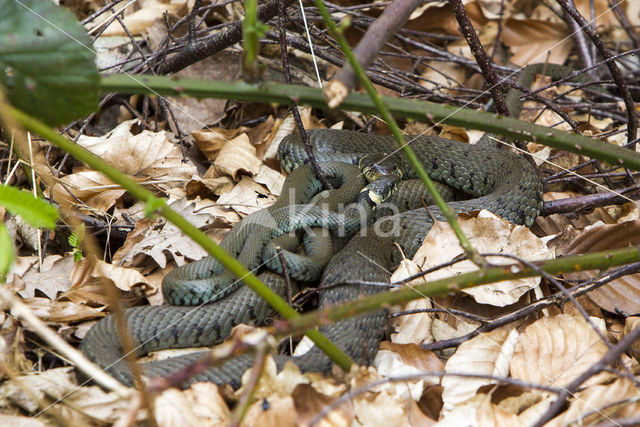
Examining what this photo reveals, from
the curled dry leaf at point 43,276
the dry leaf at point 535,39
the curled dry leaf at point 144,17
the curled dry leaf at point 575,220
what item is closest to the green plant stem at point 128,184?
the curled dry leaf at point 43,276

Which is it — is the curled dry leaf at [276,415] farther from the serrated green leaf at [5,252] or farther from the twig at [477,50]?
the twig at [477,50]

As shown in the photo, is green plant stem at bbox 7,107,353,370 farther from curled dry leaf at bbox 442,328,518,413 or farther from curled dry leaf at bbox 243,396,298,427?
curled dry leaf at bbox 442,328,518,413

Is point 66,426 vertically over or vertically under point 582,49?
under

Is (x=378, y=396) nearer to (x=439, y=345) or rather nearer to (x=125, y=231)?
(x=439, y=345)

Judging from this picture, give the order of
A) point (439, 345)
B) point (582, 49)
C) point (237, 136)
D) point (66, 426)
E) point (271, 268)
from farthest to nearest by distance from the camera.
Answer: point (582, 49) < point (237, 136) < point (271, 268) < point (439, 345) < point (66, 426)

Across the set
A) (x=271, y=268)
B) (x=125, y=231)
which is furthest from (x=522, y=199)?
(x=125, y=231)

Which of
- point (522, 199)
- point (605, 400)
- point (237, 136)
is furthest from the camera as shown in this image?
point (237, 136)

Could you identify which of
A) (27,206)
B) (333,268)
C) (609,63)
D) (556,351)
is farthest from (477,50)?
(27,206)
